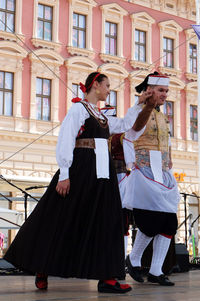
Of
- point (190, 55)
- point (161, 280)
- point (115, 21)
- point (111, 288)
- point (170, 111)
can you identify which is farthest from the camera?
point (190, 55)

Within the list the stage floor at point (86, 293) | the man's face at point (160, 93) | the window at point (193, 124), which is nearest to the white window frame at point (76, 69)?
the window at point (193, 124)

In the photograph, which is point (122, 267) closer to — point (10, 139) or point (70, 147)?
point (70, 147)

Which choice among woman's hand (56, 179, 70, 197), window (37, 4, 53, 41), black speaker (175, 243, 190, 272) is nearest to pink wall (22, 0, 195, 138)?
window (37, 4, 53, 41)

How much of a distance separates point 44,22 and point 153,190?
14140mm

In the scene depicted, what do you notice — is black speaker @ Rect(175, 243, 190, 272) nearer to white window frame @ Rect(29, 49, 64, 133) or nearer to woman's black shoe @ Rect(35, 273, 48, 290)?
woman's black shoe @ Rect(35, 273, 48, 290)

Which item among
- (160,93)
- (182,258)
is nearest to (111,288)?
(160,93)

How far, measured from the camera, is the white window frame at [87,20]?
60.5 feet

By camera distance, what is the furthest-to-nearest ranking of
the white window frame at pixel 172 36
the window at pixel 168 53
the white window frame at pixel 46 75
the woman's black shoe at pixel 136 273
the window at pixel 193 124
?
the window at pixel 193 124 < the window at pixel 168 53 < the white window frame at pixel 172 36 < the white window frame at pixel 46 75 < the woman's black shoe at pixel 136 273

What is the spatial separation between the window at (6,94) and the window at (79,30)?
9.05 ft

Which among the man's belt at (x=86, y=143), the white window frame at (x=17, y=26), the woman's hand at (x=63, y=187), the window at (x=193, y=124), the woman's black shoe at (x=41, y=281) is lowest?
the woman's black shoe at (x=41, y=281)

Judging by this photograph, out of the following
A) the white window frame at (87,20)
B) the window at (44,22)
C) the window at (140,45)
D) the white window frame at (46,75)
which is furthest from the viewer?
the window at (140,45)

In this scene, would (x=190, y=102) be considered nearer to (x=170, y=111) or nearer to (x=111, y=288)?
(x=170, y=111)

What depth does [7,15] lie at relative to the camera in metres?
17.1

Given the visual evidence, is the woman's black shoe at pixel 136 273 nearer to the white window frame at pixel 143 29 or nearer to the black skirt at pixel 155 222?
the black skirt at pixel 155 222
